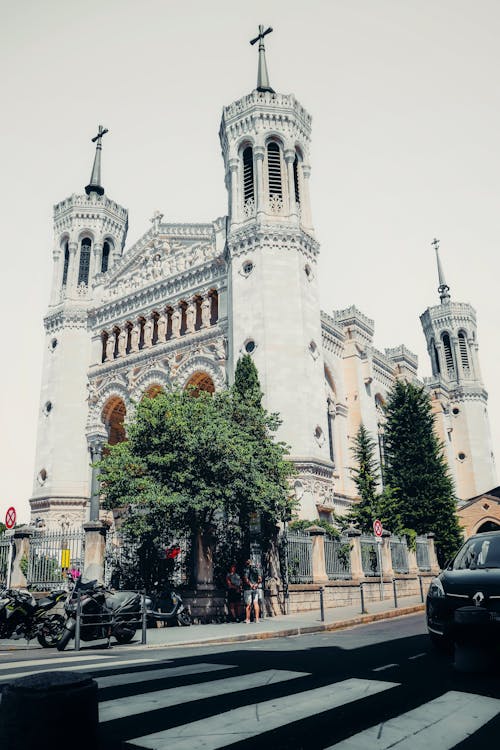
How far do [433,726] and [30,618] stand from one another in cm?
1026

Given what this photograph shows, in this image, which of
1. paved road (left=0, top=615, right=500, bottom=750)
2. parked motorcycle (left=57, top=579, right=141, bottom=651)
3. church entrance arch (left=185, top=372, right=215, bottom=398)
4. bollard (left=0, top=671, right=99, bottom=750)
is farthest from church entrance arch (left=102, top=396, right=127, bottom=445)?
bollard (left=0, top=671, right=99, bottom=750)

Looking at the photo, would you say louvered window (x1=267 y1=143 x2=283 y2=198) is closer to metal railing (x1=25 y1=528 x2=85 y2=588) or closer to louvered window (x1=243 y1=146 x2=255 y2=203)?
louvered window (x1=243 y1=146 x2=255 y2=203)

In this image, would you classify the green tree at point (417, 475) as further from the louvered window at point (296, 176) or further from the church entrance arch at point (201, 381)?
the louvered window at point (296, 176)

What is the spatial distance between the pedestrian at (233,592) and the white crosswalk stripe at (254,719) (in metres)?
11.9

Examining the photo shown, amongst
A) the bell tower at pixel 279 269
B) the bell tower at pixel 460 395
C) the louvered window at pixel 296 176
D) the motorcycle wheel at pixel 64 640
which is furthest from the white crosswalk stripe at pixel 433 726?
the bell tower at pixel 460 395

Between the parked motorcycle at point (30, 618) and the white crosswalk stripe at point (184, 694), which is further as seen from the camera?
the parked motorcycle at point (30, 618)

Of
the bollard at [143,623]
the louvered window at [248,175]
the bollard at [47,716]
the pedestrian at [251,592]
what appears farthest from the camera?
the louvered window at [248,175]

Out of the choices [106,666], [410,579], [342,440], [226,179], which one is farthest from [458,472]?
[106,666]

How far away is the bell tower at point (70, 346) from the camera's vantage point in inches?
1337

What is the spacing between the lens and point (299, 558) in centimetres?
2014

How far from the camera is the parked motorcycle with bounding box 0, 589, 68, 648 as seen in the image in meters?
12.1

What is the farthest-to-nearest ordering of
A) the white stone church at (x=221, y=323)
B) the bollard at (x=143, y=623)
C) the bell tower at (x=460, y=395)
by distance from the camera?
A: 1. the bell tower at (x=460, y=395)
2. the white stone church at (x=221, y=323)
3. the bollard at (x=143, y=623)

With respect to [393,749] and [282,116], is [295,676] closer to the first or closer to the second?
[393,749]

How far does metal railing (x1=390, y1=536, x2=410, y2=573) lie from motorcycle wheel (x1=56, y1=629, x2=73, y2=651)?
58.3 ft
